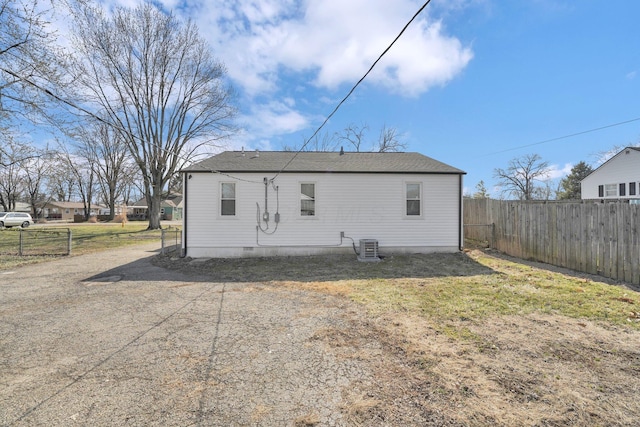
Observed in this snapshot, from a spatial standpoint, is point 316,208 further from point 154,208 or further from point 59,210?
point 59,210

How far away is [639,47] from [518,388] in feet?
43.3

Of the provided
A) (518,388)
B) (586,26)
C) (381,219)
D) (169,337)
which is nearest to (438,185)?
(381,219)

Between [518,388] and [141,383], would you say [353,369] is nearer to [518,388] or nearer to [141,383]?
[518,388]

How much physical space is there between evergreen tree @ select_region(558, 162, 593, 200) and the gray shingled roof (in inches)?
1306

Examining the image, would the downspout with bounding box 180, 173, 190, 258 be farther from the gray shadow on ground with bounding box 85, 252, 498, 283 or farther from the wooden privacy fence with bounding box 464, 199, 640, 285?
the wooden privacy fence with bounding box 464, 199, 640, 285

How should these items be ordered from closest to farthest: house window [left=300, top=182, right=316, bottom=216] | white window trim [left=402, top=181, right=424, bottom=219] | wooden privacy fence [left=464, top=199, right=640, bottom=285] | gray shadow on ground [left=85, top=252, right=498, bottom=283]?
wooden privacy fence [left=464, top=199, right=640, bottom=285] < gray shadow on ground [left=85, top=252, right=498, bottom=283] < house window [left=300, top=182, right=316, bottom=216] < white window trim [left=402, top=181, right=424, bottom=219]

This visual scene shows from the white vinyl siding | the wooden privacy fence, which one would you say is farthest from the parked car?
the wooden privacy fence

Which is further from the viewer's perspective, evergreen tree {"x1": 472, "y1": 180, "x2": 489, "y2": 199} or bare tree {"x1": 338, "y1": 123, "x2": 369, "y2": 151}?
evergreen tree {"x1": 472, "y1": 180, "x2": 489, "y2": 199}

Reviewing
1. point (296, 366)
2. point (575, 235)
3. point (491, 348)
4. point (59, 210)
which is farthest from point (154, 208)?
point (59, 210)

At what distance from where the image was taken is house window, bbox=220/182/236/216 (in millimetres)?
10359

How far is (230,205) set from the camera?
10.4 metres

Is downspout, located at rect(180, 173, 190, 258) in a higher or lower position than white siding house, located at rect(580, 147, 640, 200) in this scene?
lower

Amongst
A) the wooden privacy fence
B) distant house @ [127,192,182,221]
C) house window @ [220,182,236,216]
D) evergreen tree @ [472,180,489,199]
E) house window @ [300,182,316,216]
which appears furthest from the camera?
distant house @ [127,192,182,221]

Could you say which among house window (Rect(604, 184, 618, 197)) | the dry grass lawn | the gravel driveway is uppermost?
house window (Rect(604, 184, 618, 197))
